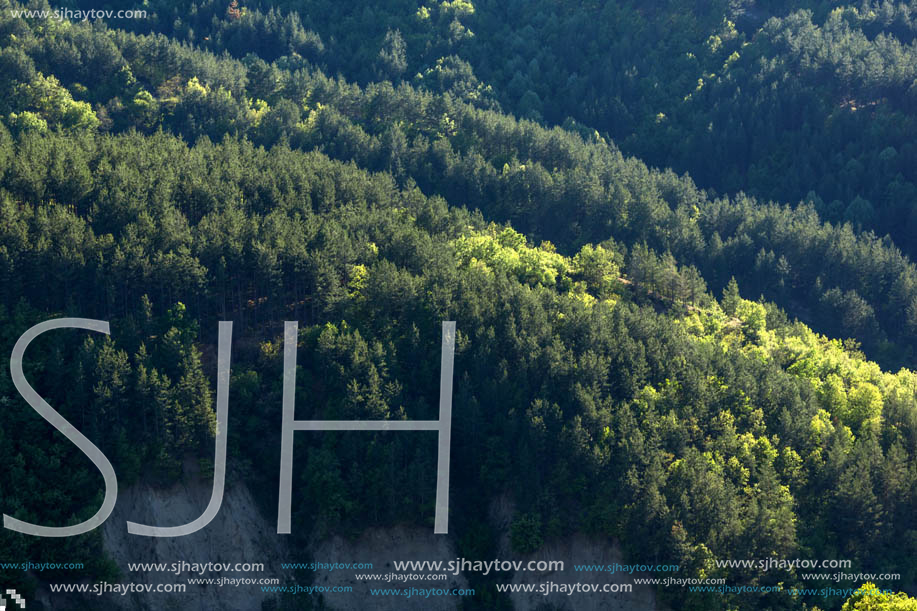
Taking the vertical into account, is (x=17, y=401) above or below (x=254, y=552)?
above

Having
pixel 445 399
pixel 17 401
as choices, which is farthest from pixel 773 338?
pixel 17 401

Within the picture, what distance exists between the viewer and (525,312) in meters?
131

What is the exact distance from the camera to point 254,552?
119 meters

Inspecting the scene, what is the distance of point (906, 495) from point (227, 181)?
90696mm

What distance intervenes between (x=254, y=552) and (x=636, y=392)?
44.9 metres

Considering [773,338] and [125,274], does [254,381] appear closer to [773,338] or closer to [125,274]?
[125,274]

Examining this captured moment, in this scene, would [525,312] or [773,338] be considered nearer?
[525,312]

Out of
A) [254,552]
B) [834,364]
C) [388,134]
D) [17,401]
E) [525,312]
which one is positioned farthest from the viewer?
[388,134]

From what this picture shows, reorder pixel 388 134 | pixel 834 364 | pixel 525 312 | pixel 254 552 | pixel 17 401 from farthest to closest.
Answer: pixel 388 134 < pixel 834 364 < pixel 525 312 < pixel 254 552 < pixel 17 401

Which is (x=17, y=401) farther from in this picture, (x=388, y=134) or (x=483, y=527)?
(x=388, y=134)

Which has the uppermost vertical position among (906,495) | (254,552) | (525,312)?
(525,312)

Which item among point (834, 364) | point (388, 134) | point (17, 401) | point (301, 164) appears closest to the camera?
point (17, 401)

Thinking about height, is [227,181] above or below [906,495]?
above

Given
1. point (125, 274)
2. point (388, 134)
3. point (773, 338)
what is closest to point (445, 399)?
point (125, 274)
